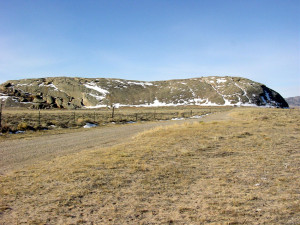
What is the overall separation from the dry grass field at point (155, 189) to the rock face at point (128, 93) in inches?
3756

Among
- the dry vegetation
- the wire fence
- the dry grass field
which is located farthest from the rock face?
the dry grass field

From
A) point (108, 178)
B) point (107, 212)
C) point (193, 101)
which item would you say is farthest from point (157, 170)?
point (193, 101)

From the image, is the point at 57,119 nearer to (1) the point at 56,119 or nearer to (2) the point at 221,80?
(1) the point at 56,119

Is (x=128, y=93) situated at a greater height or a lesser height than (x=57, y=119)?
greater

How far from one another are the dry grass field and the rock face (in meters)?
95.4

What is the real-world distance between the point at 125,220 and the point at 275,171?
16.7ft

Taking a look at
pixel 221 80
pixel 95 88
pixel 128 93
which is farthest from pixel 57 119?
pixel 221 80

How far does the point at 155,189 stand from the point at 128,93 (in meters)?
118

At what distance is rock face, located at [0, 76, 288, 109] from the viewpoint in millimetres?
106938

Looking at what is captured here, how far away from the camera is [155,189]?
5.71 metres

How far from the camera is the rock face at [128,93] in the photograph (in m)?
107

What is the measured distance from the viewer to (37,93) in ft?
372

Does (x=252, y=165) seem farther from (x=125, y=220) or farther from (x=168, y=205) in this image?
(x=125, y=220)

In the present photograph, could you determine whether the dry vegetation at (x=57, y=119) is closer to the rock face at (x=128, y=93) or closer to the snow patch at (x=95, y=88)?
the rock face at (x=128, y=93)
